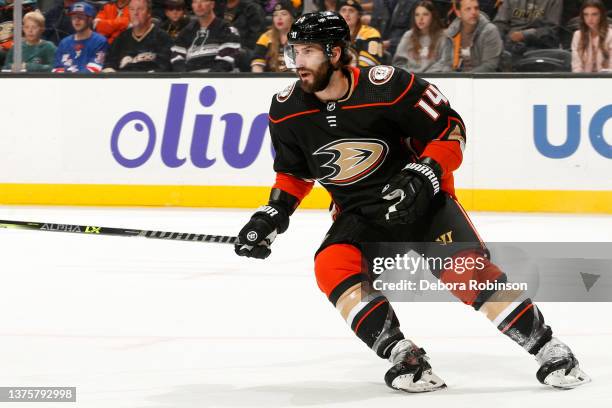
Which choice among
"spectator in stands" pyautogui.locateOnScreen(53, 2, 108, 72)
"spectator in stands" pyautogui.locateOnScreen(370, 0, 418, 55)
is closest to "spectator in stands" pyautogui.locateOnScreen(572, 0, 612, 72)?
"spectator in stands" pyautogui.locateOnScreen(370, 0, 418, 55)

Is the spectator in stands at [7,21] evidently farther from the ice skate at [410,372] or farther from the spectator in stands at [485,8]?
the ice skate at [410,372]

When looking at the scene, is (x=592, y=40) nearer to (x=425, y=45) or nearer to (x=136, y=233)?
(x=425, y=45)

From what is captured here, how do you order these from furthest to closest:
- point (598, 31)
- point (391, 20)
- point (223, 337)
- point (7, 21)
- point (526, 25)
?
point (7, 21), point (391, 20), point (526, 25), point (598, 31), point (223, 337)

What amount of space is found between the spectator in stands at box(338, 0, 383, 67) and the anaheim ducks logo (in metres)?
4.85

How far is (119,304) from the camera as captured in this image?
4.70m

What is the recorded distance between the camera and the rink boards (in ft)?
26.5

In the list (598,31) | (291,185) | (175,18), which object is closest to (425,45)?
(598,31)

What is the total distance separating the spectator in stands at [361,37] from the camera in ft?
27.0

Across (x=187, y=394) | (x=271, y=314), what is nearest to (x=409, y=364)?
(x=187, y=394)

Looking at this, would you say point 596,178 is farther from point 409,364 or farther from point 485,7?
point 409,364

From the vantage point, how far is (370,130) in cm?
337

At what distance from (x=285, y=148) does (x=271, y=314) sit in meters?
1.15

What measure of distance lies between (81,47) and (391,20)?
8.10 feet

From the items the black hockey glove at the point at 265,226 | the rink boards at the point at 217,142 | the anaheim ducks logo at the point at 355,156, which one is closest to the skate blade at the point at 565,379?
the anaheim ducks logo at the point at 355,156
